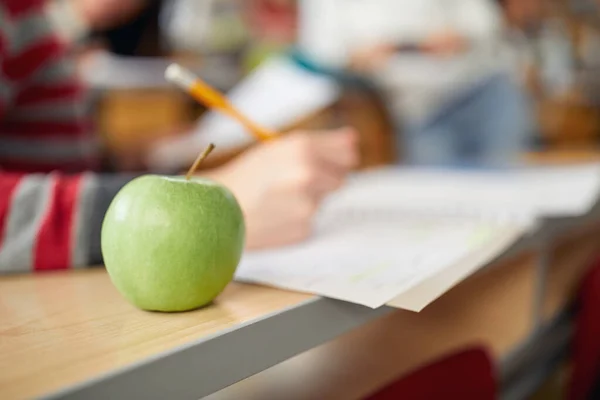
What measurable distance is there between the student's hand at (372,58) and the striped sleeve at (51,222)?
4.94 feet

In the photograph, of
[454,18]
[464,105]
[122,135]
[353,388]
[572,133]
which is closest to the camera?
[353,388]

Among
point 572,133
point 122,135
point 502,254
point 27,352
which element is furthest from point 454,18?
point 572,133

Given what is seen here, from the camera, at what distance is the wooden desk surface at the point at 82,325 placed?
28cm

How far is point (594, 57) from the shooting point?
426cm

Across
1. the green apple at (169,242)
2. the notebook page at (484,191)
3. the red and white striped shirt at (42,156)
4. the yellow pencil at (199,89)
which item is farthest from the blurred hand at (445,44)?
the green apple at (169,242)

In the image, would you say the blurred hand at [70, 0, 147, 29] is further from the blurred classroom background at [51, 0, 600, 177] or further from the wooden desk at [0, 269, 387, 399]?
the wooden desk at [0, 269, 387, 399]

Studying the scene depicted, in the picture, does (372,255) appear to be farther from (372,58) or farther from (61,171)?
(372,58)

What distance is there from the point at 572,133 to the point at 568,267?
3.47 meters

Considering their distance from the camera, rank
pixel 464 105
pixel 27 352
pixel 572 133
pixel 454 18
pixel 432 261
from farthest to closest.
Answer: pixel 572 133 → pixel 454 18 → pixel 464 105 → pixel 432 261 → pixel 27 352

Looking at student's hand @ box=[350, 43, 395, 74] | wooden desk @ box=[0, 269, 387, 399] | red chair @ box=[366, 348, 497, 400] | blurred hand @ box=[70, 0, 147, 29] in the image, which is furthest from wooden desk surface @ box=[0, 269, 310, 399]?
student's hand @ box=[350, 43, 395, 74]

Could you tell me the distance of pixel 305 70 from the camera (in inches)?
38.9

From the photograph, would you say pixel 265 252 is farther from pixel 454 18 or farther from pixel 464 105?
pixel 454 18

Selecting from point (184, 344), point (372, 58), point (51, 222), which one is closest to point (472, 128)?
point (372, 58)

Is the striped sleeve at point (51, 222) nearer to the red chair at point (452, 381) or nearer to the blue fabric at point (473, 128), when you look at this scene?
the red chair at point (452, 381)
